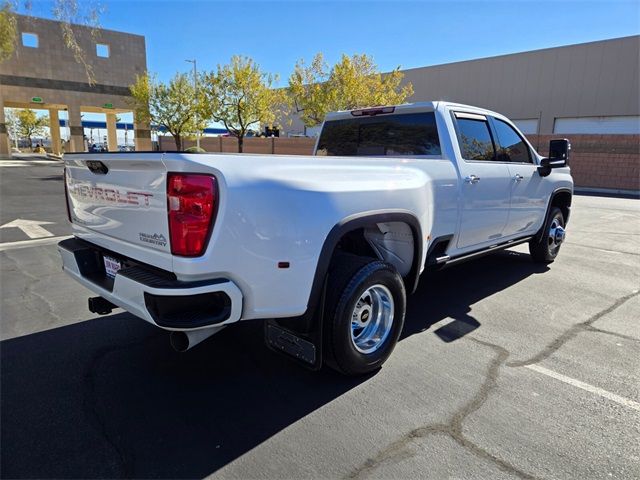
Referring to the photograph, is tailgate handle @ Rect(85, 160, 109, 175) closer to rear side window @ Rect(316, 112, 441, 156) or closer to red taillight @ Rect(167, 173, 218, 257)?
red taillight @ Rect(167, 173, 218, 257)

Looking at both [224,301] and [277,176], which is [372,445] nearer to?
[224,301]

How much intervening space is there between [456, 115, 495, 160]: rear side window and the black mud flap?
2.45m

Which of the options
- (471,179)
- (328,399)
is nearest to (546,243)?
(471,179)

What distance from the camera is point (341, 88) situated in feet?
73.4

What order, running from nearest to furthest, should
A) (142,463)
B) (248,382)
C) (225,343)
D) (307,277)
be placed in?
(142,463)
(307,277)
(248,382)
(225,343)

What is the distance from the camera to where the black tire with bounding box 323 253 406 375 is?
2.89m

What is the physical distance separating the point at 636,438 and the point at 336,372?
1917mm

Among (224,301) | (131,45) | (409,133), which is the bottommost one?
(224,301)

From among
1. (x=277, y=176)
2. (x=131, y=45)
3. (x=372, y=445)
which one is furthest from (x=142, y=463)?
(x=131, y=45)

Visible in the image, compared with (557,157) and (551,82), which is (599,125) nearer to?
(551,82)

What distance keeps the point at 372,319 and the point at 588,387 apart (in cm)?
164

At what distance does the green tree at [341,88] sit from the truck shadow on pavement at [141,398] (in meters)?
19.7

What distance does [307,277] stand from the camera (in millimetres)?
2662

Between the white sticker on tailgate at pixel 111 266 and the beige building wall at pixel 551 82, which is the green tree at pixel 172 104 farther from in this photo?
the white sticker on tailgate at pixel 111 266
